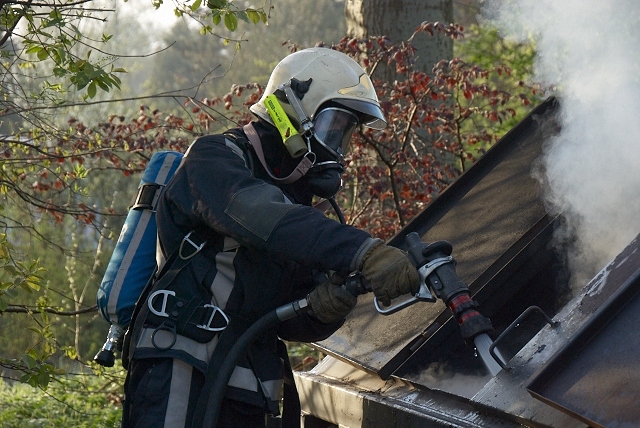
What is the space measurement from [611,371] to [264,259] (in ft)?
3.47

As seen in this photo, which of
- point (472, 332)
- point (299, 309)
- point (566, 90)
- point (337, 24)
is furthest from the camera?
point (337, 24)

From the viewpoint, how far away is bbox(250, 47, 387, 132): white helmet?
2637mm

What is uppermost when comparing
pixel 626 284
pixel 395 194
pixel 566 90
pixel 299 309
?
pixel 395 194

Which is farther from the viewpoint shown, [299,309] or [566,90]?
[566,90]

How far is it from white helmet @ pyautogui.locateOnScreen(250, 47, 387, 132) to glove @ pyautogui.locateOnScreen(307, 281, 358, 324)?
1.83 ft

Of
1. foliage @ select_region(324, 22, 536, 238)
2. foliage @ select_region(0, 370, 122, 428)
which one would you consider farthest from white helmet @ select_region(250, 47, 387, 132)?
foliage @ select_region(0, 370, 122, 428)

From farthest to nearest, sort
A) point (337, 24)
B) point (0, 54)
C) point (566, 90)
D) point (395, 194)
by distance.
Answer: point (337, 24) < point (395, 194) < point (0, 54) < point (566, 90)

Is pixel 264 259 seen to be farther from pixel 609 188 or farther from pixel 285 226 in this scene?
pixel 609 188

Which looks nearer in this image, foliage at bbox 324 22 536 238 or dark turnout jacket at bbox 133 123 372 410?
dark turnout jacket at bbox 133 123 372 410

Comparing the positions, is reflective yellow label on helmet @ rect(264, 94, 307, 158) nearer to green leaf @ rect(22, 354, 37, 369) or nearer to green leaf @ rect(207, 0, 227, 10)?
green leaf @ rect(207, 0, 227, 10)

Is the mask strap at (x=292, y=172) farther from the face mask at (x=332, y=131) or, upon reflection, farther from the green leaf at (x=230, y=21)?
the green leaf at (x=230, y=21)

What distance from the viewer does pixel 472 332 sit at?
6.84ft

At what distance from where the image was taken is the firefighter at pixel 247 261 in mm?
2146

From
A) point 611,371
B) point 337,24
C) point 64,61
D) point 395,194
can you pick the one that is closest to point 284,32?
point 337,24
